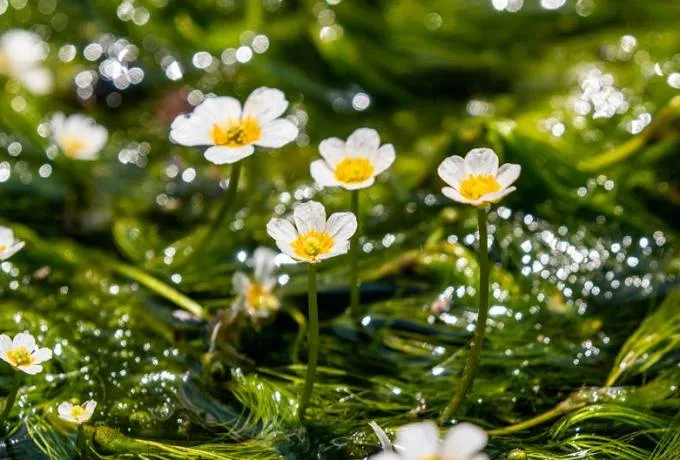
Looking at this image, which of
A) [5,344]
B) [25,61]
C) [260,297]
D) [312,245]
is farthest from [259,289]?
[25,61]

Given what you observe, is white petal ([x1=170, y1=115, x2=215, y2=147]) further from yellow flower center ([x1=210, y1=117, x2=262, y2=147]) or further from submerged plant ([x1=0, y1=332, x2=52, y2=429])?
submerged plant ([x1=0, y1=332, x2=52, y2=429])

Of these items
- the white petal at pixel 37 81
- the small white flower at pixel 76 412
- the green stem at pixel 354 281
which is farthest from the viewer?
the white petal at pixel 37 81

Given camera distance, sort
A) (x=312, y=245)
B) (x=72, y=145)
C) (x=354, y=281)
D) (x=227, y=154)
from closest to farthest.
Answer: (x=312, y=245), (x=227, y=154), (x=354, y=281), (x=72, y=145)

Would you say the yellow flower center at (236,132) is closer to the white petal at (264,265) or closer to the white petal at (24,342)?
the white petal at (264,265)

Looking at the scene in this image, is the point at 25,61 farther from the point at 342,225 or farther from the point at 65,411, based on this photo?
the point at 342,225

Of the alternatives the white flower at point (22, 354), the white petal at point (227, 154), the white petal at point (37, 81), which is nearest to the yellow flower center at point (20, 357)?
the white flower at point (22, 354)

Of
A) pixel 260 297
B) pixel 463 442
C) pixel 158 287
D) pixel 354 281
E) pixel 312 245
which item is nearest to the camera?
pixel 463 442

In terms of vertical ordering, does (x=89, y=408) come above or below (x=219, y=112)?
below
